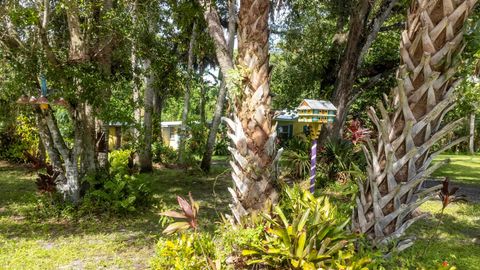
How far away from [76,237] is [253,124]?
4353mm

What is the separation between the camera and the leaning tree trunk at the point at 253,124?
4250 millimetres

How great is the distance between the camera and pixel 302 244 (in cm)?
370

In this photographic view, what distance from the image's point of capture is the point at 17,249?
567 cm

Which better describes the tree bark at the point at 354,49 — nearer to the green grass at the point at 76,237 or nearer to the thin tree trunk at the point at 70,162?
the green grass at the point at 76,237

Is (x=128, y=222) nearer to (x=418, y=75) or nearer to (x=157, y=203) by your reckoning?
(x=157, y=203)

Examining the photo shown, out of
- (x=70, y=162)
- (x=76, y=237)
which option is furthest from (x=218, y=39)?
(x=76, y=237)

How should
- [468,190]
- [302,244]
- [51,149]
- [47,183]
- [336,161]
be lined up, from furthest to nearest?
[468,190], [336,161], [51,149], [47,183], [302,244]

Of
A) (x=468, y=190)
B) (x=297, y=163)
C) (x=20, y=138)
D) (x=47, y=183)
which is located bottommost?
(x=468, y=190)

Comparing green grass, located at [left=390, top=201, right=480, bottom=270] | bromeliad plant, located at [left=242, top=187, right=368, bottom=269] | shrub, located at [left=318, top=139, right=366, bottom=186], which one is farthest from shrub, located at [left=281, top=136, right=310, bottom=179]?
bromeliad plant, located at [left=242, top=187, right=368, bottom=269]

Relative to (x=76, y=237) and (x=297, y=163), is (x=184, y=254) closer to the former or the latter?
(x=76, y=237)

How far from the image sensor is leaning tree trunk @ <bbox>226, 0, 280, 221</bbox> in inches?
167

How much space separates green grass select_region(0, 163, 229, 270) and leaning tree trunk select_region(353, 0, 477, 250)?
3101mm

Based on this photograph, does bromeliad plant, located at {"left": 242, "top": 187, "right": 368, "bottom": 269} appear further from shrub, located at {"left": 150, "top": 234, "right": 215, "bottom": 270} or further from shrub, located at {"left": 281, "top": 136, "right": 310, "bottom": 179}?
shrub, located at {"left": 281, "top": 136, "right": 310, "bottom": 179}

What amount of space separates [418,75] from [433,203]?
8.65 meters
